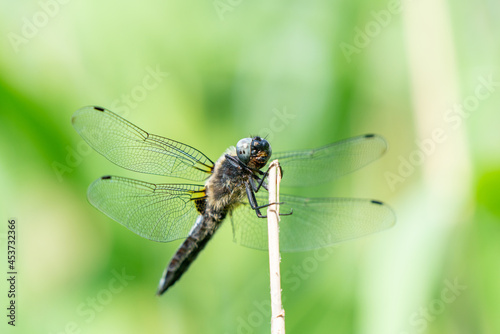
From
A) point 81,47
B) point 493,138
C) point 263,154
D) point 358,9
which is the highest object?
point 358,9

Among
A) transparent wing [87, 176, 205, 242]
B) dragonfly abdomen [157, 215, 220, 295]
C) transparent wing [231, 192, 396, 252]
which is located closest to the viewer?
transparent wing [87, 176, 205, 242]

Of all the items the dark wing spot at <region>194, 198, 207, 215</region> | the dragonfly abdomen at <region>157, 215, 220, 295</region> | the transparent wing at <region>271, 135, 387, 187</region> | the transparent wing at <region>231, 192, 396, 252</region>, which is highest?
the transparent wing at <region>271, 135, 387, 187</region>

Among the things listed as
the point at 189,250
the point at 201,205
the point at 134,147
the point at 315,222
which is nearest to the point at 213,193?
the point at 201,205

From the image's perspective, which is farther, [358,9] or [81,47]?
[358,9]

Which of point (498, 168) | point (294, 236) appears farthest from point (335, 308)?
point (498, 168)

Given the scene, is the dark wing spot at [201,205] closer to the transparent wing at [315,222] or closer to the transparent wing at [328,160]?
the transparent wing at [315,222]

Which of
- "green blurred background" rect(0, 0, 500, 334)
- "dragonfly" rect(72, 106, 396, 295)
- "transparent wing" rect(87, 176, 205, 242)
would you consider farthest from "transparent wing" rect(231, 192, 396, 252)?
"transparent wing" rect(87, 176, 205, 242)

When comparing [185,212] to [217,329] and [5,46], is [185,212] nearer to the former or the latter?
[217,329]

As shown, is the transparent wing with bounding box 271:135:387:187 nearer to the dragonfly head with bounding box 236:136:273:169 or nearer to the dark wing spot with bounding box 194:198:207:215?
the dragonfly head with bounding box 236:136:273:169
